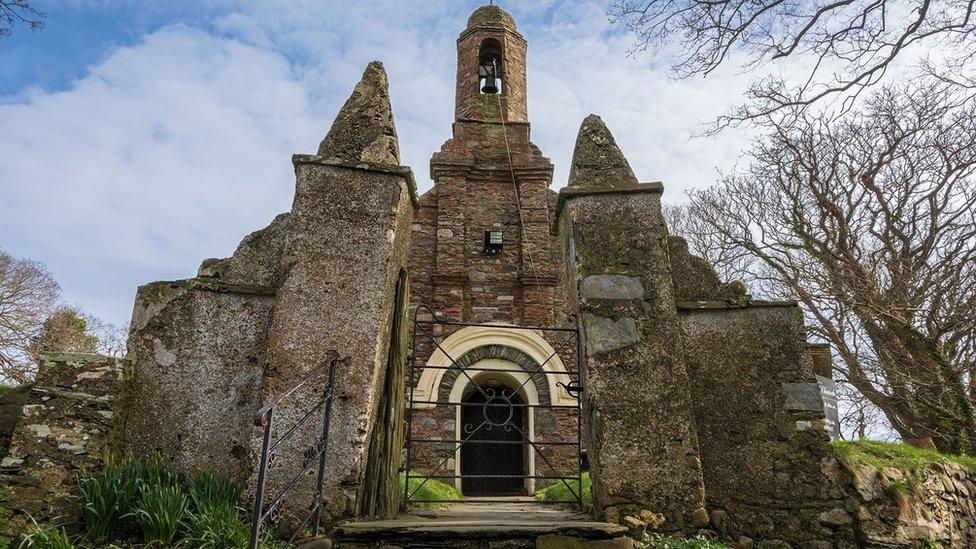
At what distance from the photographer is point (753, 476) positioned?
3.94 metres

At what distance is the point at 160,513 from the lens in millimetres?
3143

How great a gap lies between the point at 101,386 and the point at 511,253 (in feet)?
25.2

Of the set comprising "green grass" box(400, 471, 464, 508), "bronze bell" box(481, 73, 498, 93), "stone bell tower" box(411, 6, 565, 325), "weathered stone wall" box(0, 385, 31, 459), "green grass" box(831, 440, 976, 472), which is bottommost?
"green grass" box(400, 471, 464, 508)

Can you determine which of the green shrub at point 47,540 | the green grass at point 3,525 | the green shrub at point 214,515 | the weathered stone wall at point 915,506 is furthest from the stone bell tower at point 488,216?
the green shrub at point 47,540

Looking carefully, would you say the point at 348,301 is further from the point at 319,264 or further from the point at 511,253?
the point at 511,253

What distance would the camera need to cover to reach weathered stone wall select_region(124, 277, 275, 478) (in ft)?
12.6

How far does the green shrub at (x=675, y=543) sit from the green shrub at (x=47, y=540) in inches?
114

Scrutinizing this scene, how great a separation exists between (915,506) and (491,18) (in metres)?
11.9

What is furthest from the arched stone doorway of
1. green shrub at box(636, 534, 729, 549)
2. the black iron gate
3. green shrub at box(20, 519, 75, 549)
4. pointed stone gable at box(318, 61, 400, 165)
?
green shrub at box(20, 519, 75, 549)

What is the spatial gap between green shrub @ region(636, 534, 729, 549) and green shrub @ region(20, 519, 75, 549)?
9.53 feet

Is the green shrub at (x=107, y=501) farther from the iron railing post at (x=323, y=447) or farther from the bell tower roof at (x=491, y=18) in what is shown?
the bell tower roof at (x=491, y=18)

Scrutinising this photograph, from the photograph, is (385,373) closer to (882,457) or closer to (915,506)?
(915,506)

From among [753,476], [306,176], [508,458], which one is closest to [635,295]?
[753,476]

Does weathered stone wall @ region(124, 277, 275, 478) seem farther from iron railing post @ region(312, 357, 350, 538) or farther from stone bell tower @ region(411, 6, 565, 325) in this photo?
stone bell tower @ region(411, 6, 565, 325)
